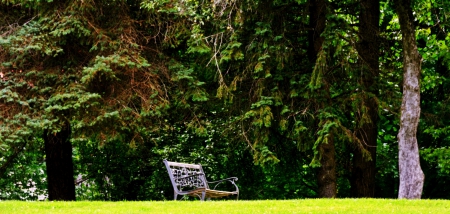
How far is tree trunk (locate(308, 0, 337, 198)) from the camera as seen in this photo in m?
12.3

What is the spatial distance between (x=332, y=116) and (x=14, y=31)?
604 centimetres

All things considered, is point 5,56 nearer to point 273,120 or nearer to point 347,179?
point 273,120

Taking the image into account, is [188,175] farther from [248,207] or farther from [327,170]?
[327,170]

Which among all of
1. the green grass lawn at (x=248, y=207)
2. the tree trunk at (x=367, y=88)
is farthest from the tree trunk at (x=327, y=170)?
the green grass lawn at (x=248, y=207)

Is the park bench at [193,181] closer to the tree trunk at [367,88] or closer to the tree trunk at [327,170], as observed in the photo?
the tree trunk at [327,170]

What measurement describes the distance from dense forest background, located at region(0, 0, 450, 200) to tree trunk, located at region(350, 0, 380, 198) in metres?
0.03

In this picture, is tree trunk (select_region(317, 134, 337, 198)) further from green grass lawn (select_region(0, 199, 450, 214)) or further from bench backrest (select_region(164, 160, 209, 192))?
green grass lawn (select_region(0, 199, 450, 214))

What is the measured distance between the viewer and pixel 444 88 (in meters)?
16.6

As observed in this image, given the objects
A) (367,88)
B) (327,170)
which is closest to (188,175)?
(327,170)

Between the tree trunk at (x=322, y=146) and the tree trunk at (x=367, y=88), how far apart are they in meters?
0.69

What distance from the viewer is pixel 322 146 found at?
12.1m

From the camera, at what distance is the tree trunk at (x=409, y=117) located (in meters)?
10.8

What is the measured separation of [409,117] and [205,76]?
4362mm

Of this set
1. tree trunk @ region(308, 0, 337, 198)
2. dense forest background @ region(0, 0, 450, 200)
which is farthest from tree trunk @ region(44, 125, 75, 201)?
tree trunk @ region(308, 0, 337, 198)
